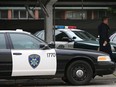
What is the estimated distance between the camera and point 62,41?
1783 centimetres

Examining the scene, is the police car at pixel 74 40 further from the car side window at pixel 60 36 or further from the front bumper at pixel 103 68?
the front bumper at pixel 103 68

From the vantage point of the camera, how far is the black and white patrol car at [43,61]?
1158cm

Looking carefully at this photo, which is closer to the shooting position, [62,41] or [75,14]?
[62,41]

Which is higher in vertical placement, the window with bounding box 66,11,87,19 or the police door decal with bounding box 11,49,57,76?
the window with bounding box 66,11,87,19

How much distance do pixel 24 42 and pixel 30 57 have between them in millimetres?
510

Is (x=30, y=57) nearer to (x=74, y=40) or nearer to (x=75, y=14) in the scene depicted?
(x=74, y=40)

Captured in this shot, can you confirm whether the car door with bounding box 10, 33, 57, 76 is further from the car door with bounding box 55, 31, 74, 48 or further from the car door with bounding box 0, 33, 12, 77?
the car door with bounding box 55, 31, 74, 48

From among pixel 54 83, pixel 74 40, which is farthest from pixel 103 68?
pixel 74 40

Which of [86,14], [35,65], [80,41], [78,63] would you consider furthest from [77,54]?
[86,14]

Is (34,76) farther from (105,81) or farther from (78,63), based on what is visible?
(105,81)

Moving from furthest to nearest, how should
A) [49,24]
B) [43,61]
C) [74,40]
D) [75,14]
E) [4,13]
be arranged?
[4,13]
[75,14]
[74,40]
[49,24]
[43,61]

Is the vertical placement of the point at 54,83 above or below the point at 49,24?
below

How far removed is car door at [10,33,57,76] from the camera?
38.1 ft

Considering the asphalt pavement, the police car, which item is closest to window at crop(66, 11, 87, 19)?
the police car
